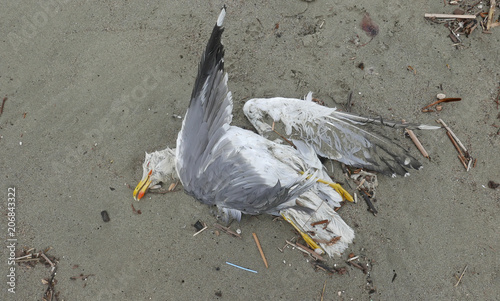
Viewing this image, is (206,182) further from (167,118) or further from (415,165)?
(415,165)

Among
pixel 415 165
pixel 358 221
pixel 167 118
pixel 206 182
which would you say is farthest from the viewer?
pixel 167 118

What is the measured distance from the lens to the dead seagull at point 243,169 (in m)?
2.45

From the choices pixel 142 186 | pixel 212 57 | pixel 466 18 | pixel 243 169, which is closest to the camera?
pixel 212 57

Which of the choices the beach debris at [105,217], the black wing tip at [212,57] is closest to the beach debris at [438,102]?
the black wing tip at [212,57]

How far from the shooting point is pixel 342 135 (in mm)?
2811

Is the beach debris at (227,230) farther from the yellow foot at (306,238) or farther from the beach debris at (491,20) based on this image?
the beach debris at (491,20)

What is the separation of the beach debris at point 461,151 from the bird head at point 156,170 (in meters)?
2.56

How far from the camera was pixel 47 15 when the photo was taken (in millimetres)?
3293

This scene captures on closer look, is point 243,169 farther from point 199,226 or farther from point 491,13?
point 491,13

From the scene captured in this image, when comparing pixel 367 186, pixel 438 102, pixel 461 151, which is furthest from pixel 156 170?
pixel 461 151

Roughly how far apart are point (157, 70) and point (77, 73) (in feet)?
2.59

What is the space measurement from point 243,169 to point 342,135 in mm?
924

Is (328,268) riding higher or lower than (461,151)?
lower

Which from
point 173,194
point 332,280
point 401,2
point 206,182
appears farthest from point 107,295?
point 401,2
